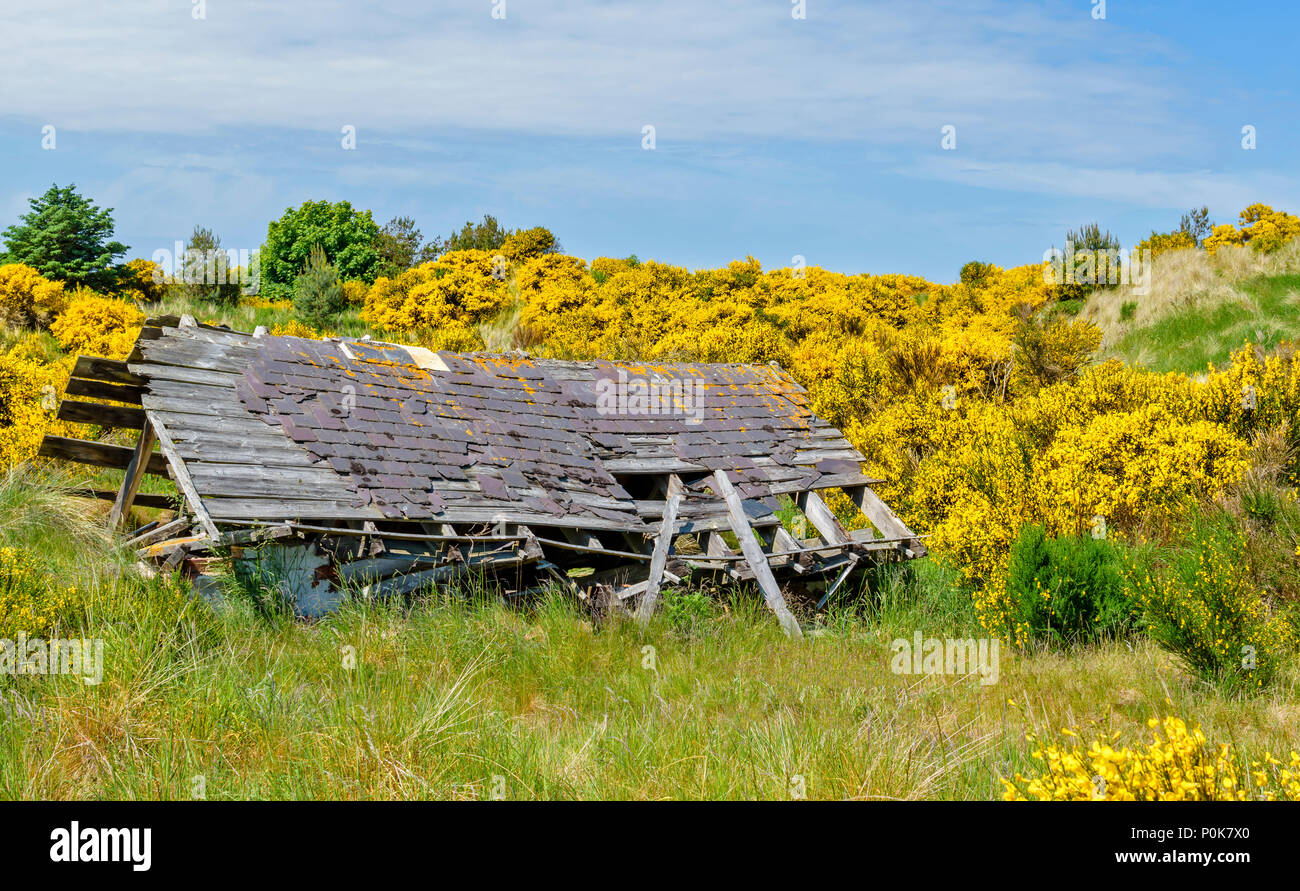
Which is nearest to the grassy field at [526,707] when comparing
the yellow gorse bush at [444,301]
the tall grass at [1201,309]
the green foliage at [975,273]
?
the tall grass at [1201,309]

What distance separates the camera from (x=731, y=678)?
26.0 ft

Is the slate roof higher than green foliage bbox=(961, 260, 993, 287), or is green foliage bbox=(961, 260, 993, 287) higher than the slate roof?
green foliage bbox=(961, 260, 993, 287)

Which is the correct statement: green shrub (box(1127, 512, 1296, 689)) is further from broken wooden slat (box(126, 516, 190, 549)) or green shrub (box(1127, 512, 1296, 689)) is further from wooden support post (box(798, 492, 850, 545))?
broken wooden slat (box(126, 516, 190, 549))

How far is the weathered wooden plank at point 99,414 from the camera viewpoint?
9367 mm

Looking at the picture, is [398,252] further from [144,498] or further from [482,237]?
[144,498]

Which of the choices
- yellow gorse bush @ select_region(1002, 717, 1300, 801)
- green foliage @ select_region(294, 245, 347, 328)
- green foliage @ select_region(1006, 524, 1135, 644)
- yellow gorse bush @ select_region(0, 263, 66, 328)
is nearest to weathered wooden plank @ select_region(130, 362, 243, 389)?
yellow gorse bush @ select_region(1002, 717, 1300, 801)

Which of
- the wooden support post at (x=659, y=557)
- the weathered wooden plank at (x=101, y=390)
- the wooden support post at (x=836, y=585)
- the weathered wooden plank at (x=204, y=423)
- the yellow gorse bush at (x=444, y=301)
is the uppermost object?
the yellow gorse bush at (x=444, y=301)

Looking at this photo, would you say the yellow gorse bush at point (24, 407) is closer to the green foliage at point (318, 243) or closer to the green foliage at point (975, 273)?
the green foliage at point (318, 243)

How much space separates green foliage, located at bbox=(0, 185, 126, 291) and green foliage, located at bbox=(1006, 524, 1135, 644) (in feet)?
96.6

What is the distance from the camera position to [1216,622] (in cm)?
809

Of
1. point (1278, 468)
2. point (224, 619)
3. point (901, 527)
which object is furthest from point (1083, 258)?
point (224, 619)

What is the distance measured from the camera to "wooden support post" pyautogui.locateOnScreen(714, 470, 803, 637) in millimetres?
10250

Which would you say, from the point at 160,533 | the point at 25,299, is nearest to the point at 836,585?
the point at 160,533

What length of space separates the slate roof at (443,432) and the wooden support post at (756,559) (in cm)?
51
